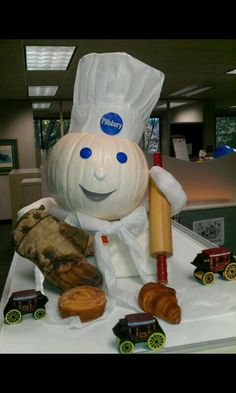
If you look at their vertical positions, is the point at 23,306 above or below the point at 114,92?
below

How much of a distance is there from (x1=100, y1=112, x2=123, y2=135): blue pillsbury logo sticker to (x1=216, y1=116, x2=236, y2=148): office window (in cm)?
779

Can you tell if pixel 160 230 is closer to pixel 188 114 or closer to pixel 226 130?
pixel 188 114

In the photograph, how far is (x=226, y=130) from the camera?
9.18 m

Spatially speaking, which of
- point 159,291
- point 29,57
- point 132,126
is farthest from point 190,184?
point 29,57

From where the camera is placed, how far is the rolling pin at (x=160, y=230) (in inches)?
32.6

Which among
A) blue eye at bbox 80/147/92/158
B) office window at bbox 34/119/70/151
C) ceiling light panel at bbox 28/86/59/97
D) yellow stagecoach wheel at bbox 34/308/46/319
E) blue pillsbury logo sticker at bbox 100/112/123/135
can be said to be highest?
ceiling light panel at bbox 28/86/59/97

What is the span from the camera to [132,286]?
0.83 meters

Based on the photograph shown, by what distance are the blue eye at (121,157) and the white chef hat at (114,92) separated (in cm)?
7

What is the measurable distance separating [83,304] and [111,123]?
43 centimetres

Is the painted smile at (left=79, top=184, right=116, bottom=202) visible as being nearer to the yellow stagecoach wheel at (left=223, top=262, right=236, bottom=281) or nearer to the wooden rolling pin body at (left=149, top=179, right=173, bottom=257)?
the wooden rolling pin body at (left=149, top=179, right=173, bottom=257)

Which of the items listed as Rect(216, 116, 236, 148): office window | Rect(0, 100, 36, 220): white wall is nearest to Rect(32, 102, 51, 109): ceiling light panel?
Rect(0, 100, 36, 220): white wall

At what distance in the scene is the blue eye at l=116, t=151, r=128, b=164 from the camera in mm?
817

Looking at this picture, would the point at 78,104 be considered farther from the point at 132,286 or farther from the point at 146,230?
the point at 132,286

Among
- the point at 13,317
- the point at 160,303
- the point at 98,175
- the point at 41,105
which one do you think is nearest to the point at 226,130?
the point at 41,105
